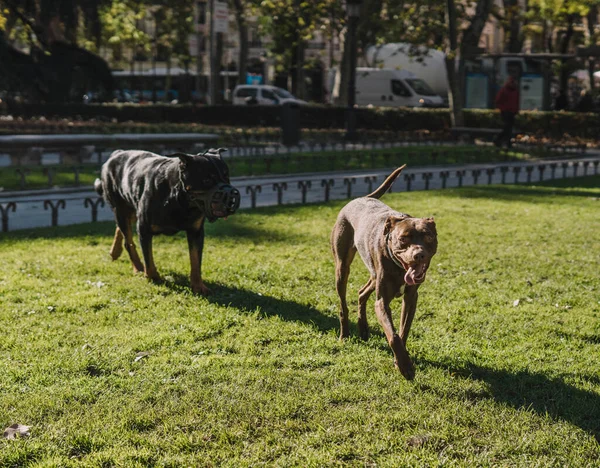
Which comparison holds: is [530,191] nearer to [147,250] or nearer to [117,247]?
[117,247]

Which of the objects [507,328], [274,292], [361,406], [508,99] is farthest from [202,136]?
[361,406]

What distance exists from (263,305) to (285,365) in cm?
153

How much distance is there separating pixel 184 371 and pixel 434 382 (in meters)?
1.49

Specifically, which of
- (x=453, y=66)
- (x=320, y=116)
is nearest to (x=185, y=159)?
(x=453, y=66)

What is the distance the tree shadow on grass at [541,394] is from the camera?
4461 millimetres

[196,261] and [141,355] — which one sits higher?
[196,261]

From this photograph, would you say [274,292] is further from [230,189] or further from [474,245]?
[474,245]

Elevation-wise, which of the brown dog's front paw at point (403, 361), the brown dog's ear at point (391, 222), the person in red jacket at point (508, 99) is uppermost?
the person in red jacket at point (508, 99)

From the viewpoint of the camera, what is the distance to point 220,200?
20.9 ft

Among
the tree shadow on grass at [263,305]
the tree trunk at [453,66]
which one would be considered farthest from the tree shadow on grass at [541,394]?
the tree trunk at [453,66]

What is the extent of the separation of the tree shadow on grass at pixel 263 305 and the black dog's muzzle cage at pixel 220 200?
0.76 m

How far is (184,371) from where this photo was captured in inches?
201

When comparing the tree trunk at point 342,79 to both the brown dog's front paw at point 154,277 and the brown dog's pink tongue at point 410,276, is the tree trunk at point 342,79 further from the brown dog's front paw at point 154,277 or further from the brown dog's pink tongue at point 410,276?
the brown dog's pink tongue at point 410,276

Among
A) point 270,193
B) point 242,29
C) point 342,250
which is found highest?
point 242,29
